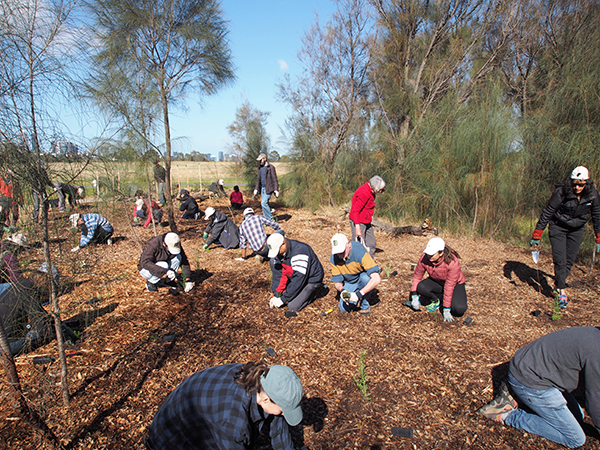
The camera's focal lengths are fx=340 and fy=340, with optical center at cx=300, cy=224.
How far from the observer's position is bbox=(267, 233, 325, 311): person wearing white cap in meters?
4.18

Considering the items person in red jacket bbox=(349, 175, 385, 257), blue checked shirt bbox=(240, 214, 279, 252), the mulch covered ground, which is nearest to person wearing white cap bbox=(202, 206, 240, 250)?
blue checked shirt bbox=(240, 214, 279, 252)

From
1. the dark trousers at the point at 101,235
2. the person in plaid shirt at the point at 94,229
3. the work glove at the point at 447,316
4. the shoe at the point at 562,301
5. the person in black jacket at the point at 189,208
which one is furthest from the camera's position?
the person in black jacket at the point at 189,208

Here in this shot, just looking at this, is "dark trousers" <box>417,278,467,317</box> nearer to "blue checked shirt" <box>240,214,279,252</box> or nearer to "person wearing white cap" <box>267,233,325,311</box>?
"person wearing white cap" <box>267,233,325,311</box>

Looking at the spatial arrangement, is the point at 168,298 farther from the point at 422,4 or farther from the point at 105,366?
the point at 422,4

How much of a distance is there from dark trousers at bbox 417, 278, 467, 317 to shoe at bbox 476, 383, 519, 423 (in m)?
1.44

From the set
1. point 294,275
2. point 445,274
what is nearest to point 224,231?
point 294,275

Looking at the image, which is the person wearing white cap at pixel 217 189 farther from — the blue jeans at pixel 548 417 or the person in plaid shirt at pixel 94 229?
the blue jeans at pixel 548 417

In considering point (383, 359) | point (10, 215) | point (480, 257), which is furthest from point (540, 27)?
point (10, 215)

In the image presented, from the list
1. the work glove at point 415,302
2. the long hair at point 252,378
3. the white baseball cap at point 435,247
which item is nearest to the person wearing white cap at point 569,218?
the work glove at point 415,302

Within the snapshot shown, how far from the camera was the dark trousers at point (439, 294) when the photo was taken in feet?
13.0

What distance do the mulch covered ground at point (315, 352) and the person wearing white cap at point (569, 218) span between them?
542 mm

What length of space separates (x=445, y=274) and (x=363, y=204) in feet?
6.02

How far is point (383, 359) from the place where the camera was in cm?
332

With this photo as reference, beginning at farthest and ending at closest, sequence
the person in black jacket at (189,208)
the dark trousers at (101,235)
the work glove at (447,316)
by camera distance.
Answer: the person in black jacket at (189,208) < the dark trousers at (101,235) < the work glove at (447,316)
